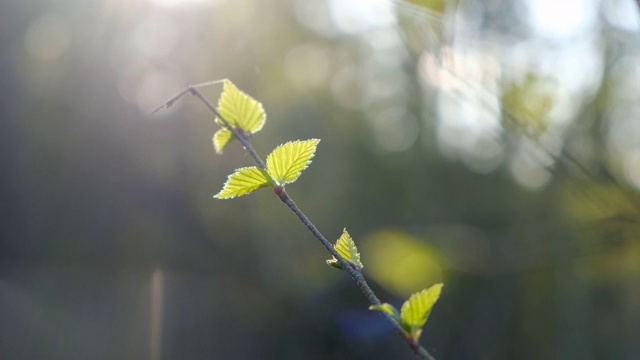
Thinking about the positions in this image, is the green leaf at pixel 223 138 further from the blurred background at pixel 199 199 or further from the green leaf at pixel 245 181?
the blurred background at pixel 199 199

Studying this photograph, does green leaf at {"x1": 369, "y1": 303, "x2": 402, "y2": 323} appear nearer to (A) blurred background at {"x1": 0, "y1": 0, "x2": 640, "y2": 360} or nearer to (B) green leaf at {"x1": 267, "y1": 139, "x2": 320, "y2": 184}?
(B) green leaf at {"x1": 267, "y1": 139, "x2": 320, "y2": 184}

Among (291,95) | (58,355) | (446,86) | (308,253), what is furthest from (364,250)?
(446,86)

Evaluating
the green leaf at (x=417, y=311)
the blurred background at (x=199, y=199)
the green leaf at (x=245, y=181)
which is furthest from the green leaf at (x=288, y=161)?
the blurred background at (x=199, y=199)

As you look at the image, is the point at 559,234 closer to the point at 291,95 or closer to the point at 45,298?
the point at 291,95

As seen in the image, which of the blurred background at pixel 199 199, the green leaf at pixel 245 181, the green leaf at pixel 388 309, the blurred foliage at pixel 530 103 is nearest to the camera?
the green leaf at pixel 388 309

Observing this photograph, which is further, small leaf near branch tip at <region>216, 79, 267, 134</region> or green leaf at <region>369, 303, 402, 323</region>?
small leaf near branch tip at <region>216, 79, 267, 134</region>

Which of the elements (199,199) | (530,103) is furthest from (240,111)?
(199,199)

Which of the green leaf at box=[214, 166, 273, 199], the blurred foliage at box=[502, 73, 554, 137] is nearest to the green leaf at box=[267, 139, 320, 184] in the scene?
the green leaf at box=[214, 166, 273, 199]
